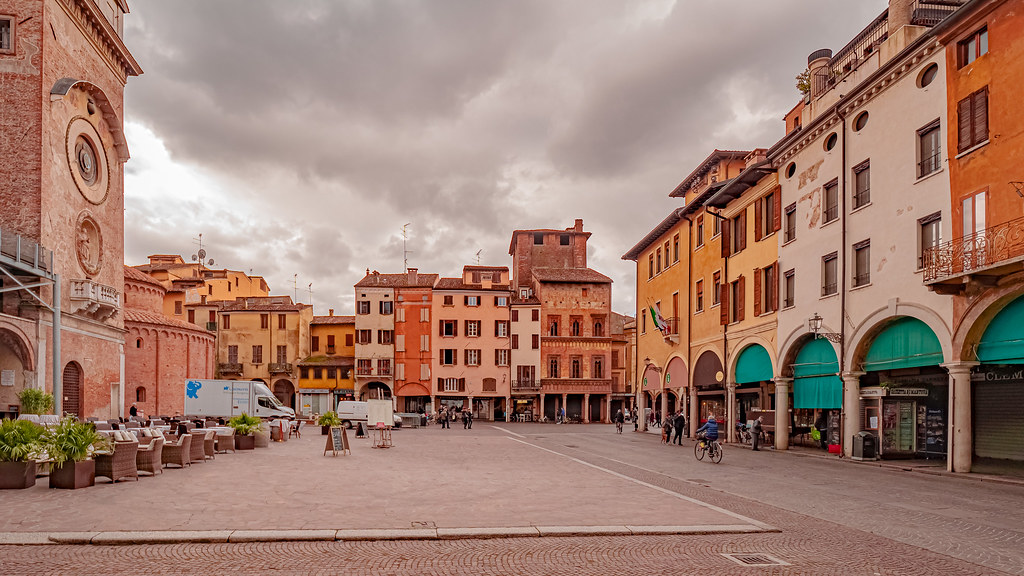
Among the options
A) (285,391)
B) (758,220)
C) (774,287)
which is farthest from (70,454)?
(285,391)

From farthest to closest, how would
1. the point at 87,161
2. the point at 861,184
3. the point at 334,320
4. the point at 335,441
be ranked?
the point at 334,320
the point at 87,161
the point at 861,184
the point at 335,441

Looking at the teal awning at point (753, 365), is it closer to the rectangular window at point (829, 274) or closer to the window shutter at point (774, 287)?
the window shutter at point (774, 287)

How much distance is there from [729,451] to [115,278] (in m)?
27.2

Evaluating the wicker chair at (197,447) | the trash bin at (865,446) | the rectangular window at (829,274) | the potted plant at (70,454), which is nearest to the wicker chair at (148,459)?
the potted plant at (70,454)

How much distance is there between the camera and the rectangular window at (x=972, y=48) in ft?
64.4

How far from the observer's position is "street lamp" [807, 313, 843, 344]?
1017 inches

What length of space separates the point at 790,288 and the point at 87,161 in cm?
2921

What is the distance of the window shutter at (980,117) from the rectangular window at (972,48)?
104cm

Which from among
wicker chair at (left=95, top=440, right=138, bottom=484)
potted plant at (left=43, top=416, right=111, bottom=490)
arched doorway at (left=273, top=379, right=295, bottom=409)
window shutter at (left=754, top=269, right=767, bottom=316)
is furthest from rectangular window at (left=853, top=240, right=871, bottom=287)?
arched doorway at (left=273, top=379, right=295, bottom=409)

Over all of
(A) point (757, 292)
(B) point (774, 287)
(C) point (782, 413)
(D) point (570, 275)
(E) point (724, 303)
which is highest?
(D) point (570, 275)

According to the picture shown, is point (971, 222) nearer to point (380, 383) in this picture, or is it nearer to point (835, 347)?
point (835, 347)

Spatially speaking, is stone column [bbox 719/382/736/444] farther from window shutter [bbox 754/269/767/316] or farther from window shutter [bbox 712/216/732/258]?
window shutter [bbox 712/216/732/258]

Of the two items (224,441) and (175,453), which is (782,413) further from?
(175,453)

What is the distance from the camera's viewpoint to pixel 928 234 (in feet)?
71.3
